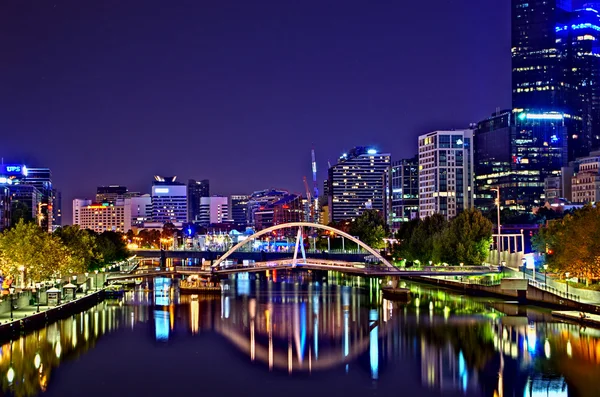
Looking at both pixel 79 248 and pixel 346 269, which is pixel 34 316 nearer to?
pixel 79 248

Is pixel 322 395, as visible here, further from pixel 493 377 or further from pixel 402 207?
pixel 402 207

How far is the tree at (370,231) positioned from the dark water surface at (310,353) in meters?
57.9

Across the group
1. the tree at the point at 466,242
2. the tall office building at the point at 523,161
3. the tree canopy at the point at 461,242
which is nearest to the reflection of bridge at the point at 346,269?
the tree at the point at 466,242

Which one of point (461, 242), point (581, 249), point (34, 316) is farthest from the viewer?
point (461, 242)

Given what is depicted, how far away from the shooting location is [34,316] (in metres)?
59.8

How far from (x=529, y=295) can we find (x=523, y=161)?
125104 mm

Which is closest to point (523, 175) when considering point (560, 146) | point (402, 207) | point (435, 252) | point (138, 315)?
point (560, 146)

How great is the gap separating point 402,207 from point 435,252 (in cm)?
9824

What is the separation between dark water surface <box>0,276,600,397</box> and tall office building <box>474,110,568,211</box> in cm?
11980

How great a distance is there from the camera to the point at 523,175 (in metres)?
194

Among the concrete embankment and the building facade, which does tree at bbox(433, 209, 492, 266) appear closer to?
the concrete embankment

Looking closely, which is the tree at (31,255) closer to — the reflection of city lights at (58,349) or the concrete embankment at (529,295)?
the reflection of city lights at (58,349)

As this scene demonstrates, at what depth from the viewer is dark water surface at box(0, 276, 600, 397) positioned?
44.2m

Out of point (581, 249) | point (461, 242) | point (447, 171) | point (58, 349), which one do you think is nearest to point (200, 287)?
point (461, 242)
